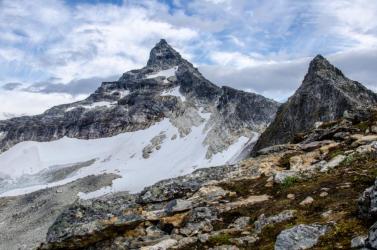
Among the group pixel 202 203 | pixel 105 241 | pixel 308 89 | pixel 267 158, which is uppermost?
pixel 308 89

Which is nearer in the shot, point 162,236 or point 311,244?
point 311,244

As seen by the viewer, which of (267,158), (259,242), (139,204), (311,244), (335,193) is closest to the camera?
(311,244)

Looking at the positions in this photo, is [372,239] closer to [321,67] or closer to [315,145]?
[315,145]

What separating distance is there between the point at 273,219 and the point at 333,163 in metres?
7.05

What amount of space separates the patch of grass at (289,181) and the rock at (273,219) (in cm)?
393

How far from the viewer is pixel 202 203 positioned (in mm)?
23375

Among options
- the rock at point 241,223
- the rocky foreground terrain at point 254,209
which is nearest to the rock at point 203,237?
the rocky foreground terrain at point 254,209

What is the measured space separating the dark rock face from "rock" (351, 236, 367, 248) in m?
81.6

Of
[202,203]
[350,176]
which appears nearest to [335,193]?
[350,176]

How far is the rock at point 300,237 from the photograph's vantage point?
16.3 meters

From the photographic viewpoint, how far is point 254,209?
69.9 ft

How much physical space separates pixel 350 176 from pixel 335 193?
2085mm

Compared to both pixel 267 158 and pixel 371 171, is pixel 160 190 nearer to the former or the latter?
pixel 267 158

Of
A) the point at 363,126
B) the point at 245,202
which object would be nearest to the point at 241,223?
the point at 245,202
